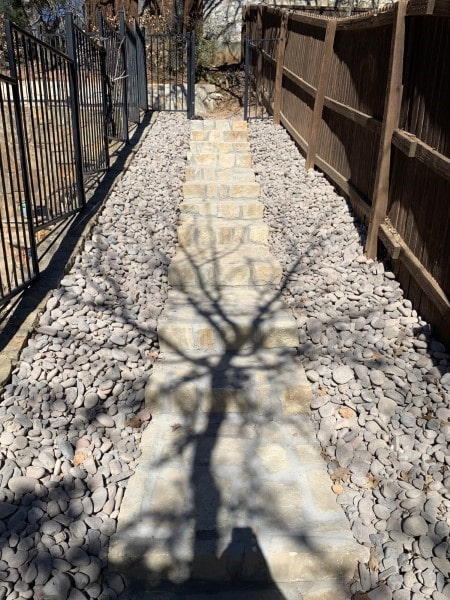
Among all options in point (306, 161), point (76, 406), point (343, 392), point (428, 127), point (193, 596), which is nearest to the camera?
point (193, 596)

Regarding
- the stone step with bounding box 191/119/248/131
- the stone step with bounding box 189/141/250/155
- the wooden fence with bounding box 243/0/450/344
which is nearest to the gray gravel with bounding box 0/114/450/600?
Answer: the wooden fence with bounding box 243/0/450/344

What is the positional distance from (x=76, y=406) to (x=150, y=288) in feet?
5.22

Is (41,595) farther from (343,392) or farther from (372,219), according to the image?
(372,219)

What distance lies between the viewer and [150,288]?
4758 mm

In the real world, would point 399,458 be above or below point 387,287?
below

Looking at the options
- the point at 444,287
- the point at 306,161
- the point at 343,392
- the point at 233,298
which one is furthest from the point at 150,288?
the point at 306,161

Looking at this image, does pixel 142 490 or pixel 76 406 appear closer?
pixel 142 490

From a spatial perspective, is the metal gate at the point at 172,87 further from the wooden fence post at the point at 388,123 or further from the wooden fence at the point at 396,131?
the wooden fence post at the point at 388,123

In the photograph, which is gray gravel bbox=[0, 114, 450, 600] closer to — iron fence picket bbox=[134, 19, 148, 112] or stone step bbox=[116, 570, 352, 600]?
stone step bbox=[116, 570, 352, 600]

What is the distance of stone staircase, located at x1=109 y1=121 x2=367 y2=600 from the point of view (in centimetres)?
267

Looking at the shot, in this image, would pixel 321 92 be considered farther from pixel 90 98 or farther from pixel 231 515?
pixel 231 515

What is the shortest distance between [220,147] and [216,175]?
4.06 ft

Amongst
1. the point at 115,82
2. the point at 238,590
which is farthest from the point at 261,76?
the point at 238,590

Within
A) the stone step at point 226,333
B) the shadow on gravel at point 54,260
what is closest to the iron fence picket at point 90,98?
the shadow on gravel at point 54,260
